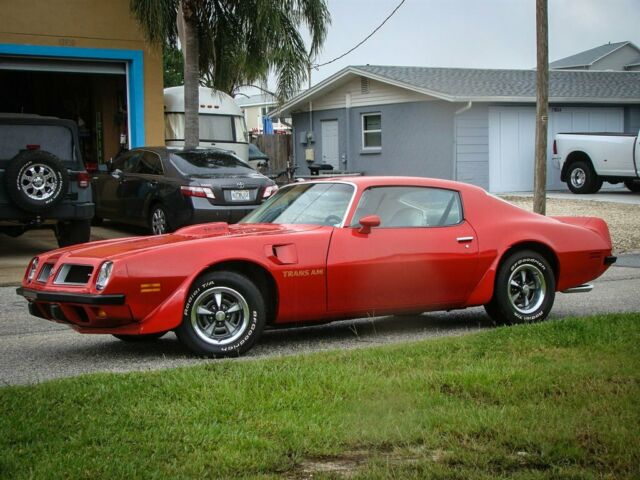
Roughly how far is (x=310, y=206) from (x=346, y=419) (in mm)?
3320

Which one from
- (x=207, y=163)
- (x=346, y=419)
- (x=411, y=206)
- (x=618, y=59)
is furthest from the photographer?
(x=618, y=59)

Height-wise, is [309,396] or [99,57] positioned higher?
[99,57]

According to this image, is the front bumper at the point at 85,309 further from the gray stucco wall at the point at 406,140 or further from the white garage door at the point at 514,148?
the white garage door at the point at 514,148

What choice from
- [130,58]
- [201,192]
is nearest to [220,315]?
[201,192]

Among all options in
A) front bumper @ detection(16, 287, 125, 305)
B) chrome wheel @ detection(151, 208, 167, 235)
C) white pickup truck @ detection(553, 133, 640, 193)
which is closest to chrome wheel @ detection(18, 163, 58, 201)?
chrome wheel @ detection(151, 208, 167, 235)

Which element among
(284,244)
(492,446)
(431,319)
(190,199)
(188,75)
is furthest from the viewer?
(188,75)

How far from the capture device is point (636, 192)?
1088 inches

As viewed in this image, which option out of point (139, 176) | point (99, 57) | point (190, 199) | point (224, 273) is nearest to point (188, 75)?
point (99, 57)

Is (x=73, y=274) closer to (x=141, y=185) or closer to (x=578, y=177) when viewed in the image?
(x=141, y=185)

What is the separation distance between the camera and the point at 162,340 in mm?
8203

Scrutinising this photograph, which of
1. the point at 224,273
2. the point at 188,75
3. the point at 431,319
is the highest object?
the point at 188,75

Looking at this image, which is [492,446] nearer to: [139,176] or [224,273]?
[224,273]

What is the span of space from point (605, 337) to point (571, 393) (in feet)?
5.81

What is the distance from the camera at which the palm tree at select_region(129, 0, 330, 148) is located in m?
19.6
